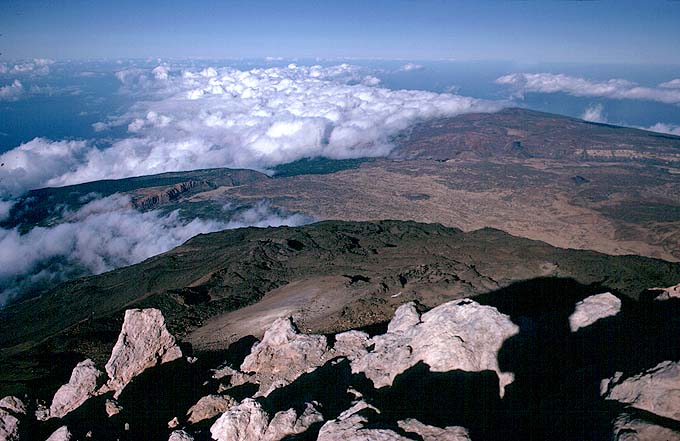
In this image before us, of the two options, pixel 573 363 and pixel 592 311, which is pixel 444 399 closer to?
pixel 573 363

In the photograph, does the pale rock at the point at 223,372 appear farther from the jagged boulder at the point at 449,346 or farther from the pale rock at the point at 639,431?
the pale rock at the point at 639,431

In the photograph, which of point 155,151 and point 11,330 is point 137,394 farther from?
point 155,151

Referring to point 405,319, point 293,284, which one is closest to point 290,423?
point 405,319

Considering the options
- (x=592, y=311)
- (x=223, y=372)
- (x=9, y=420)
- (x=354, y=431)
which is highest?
(x=354, y=431)

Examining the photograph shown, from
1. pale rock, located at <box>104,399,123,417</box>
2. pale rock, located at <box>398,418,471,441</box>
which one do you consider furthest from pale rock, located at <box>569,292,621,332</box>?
pale rock, located at <box>104,399,123,417</box>

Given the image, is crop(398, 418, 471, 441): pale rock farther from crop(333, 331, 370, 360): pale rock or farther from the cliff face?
the cliff face

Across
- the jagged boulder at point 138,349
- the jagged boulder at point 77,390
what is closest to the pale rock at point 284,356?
the jagged boulder at point 138,349
